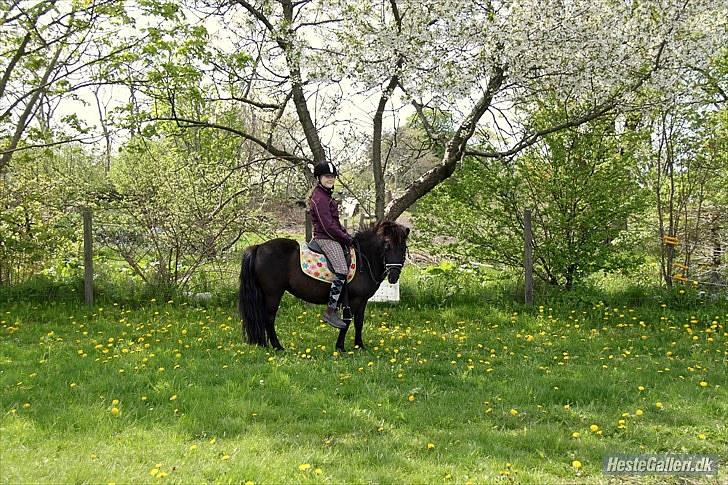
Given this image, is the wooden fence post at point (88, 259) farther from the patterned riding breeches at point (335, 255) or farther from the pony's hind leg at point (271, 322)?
the patterned riding breeches at point (335, 255)

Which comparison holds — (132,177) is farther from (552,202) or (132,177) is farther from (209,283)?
(552,202)

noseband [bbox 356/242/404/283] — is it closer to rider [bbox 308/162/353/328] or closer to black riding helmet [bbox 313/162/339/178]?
rider [bbox 308/162/353/328]

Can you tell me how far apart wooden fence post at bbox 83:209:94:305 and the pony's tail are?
382cm

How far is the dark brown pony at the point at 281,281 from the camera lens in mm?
7113

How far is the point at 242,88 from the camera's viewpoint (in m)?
10.3

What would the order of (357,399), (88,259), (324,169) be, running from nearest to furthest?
1. (357,399)
2. (324,169)
3. (88,259)

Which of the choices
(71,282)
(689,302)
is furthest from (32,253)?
(689,302)

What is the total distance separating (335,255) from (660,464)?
404cm

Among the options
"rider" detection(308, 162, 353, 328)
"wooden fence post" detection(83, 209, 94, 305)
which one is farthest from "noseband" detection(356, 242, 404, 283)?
"wooden fence post" detection(83, 209, 94, 305)

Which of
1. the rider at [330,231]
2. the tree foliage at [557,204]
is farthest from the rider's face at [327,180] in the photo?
the tree foliage at [557,204]

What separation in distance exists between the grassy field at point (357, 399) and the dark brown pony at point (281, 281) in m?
0.34

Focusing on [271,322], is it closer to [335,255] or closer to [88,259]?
[335,255]

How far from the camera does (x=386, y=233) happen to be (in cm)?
688

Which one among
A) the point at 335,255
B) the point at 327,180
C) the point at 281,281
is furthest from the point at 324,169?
the point at 281,281
